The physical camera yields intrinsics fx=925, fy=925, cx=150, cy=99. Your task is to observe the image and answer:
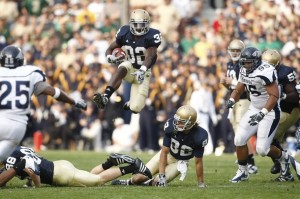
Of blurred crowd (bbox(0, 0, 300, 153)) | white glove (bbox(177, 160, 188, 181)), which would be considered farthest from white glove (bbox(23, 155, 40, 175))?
blurred crowd (bbox(0, 0, 300, 153))

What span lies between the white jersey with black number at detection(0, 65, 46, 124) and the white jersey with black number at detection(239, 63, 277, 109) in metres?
2.95

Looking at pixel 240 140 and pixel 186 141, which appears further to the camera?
pixel 240 140

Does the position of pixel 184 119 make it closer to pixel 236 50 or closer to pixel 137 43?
pixel 137 43

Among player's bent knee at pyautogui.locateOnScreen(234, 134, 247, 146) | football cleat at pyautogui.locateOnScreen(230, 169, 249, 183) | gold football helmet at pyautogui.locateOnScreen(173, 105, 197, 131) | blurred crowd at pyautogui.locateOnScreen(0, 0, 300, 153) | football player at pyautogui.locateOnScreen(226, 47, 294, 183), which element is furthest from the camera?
blurred crowd at pyautogui.locateOnScreen(0, 0, 300, 153)

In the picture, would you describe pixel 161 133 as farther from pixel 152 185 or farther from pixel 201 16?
pixel 152 185

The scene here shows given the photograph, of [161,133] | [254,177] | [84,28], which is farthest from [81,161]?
[84,28]

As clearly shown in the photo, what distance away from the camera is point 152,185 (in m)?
10.8

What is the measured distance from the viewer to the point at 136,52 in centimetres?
1244

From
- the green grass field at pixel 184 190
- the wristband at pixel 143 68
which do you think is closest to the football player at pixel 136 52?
the wristband at pixel 143 68

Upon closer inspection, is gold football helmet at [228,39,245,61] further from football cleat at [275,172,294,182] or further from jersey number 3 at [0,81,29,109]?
jersey number 3 at [0,81,29,109]

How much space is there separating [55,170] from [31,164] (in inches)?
13.2

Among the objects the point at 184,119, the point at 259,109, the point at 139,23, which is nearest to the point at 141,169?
the point at 184,119

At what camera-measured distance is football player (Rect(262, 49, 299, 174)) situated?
39.3 ft

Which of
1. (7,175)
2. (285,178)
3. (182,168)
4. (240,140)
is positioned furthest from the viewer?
(285,178)
